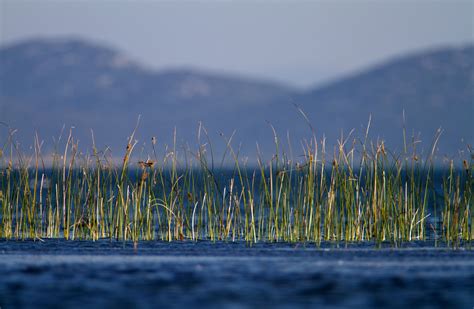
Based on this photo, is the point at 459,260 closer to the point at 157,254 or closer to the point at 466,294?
the point at 466,294

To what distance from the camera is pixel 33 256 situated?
14.3 m

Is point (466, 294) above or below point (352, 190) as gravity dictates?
below

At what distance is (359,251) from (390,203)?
1214mm

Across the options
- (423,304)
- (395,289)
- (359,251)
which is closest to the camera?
(423,304)

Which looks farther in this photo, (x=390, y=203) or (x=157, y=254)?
(x=390, y=203)

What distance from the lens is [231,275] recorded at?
1230 centimetres

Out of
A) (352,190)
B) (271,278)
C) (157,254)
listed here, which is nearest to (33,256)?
(157,254)

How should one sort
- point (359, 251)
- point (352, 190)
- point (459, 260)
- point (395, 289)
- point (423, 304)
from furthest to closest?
point (352, 190) → point (359, 251) → point (459, 260) → point (395, 289) → point (423, 304)

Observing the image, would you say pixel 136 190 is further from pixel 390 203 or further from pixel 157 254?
pixel 390 203

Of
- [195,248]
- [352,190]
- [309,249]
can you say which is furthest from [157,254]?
[352,190]

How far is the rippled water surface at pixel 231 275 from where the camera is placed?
417 inches

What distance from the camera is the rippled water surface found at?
10602mm

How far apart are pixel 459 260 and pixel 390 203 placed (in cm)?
204

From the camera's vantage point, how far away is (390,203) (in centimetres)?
1564
